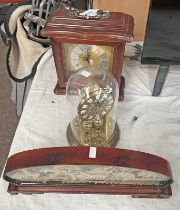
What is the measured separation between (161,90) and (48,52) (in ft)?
1.29

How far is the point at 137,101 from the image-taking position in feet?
2.53

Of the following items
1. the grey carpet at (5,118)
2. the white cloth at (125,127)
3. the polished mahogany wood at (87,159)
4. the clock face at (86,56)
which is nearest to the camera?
the polished mahogany wood at (87,159)

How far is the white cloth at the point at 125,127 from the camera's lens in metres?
0.55

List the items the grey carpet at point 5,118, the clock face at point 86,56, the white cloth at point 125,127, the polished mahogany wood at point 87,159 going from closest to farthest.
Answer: the polished mahogany wood at point 87,159
the white cloth at point 125,127
the clock face at point 86,56
the grey carpet at point 5,118

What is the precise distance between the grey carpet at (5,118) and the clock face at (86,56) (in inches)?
30.2

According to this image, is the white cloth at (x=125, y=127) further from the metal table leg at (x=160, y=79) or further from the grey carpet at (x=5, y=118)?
the grey carpet at (x=5, y=118)

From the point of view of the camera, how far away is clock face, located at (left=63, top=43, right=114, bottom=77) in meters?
0.67

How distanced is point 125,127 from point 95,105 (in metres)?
0.15

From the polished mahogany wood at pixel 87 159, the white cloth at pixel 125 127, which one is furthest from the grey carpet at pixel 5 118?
the polished mahogany wood at pixel 87 159

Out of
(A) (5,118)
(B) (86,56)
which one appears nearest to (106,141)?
(B) (86,56)

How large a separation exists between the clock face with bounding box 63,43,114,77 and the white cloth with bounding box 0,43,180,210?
113 mm

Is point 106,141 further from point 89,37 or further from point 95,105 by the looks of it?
point 89,37

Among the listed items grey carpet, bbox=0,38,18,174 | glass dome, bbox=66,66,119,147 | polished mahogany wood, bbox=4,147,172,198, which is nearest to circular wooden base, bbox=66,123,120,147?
glass dome, bbox=66,66,119,147

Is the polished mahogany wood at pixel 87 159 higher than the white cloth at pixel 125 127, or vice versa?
the polished mahogany wood at pixel 87 159
